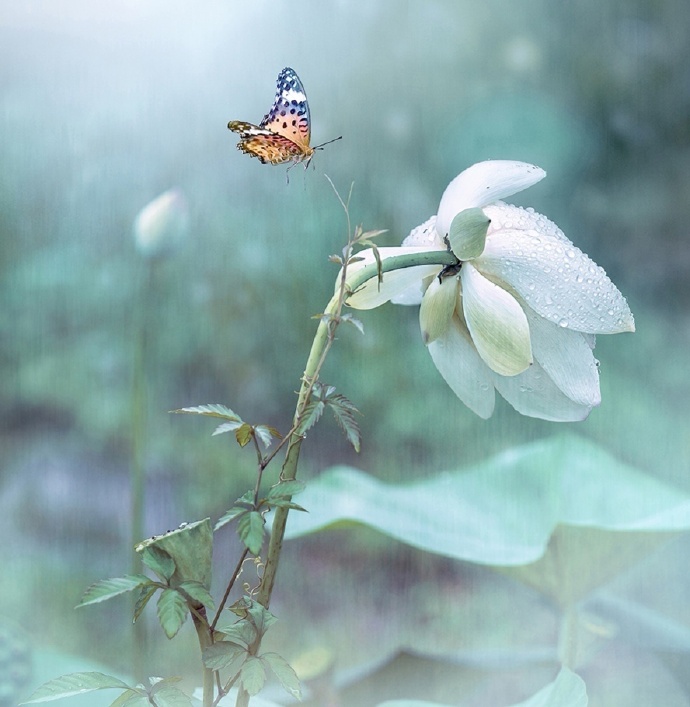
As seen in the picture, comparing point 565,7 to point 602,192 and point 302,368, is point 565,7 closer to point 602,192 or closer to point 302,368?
point 602,192

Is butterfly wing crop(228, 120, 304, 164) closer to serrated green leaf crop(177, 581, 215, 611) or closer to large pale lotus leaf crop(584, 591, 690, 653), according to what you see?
serrated green leaf crop(177, 581, 215, 611)

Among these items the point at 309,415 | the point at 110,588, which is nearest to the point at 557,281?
the point at 309,415

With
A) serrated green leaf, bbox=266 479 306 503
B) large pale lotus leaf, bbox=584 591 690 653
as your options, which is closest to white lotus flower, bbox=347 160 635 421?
serrated green leaf, bbox=266 479 306 503

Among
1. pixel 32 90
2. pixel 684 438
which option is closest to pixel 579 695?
pixel 684 438

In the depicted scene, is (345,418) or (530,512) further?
(530,512)

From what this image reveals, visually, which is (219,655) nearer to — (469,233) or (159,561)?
(159,561)

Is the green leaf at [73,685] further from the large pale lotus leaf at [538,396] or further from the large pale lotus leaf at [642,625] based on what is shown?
the large pale lotus leaf at [642,625]
